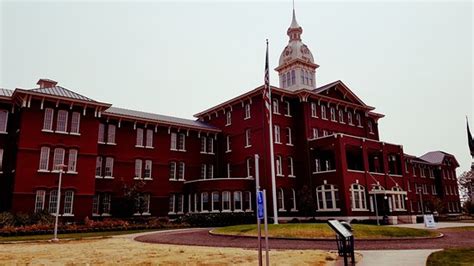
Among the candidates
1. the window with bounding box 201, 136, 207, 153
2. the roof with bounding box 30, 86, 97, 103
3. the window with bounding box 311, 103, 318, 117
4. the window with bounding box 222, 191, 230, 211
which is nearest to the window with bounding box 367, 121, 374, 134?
the window with bounding box 311, 103, 318, 117

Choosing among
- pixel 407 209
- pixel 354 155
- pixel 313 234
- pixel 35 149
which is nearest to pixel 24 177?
pixel 35 149

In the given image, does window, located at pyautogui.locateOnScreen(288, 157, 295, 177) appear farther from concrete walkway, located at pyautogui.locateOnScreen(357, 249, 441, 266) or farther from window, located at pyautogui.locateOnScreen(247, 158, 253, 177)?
concrete walkway, located at pyautogui.locateOnScreen(357, 249, 441, 266)

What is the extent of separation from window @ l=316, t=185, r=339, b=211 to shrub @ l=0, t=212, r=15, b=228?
2595 cm

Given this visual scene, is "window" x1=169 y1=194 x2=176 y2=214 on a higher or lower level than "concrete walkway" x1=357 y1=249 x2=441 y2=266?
higher

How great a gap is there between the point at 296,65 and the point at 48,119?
2909 cm

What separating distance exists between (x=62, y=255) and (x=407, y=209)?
1397 inches

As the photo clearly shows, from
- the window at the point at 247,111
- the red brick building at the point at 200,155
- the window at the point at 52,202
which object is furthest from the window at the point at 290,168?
the window at the point at 52,202

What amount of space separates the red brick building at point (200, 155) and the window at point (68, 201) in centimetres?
8

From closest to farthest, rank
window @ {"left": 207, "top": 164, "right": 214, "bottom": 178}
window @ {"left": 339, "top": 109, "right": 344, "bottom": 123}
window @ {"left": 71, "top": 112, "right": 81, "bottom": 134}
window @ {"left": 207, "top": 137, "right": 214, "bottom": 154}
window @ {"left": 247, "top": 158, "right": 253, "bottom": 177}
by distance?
window @ {"left": 71, "top": 112, "right": 81, "bottom": 134} → window @ {"left": 247, "top": 158, "right": 253, "bottom": 177} → window @ {"left": 207, "top": 164, "right": 214, "bottom": 178} → window @ {"left": 207, "top": 137, "right": 214, "bottom": 154} → window @ {"left": 339, "top": 109, "right": 344, "bottom": 123}

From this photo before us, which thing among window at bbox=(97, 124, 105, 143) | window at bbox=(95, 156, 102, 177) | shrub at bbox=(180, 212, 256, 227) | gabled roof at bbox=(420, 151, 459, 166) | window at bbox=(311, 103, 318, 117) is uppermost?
window at bbox=(311, 103, 318, 117)

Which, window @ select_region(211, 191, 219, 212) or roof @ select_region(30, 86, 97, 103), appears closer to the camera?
roof @ select_region(30, 86, 97, 103)

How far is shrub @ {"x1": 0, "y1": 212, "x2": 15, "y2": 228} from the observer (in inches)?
976

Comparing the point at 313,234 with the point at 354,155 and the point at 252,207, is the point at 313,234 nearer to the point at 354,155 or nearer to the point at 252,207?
the point at 252,207

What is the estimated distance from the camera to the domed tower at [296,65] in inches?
1806
